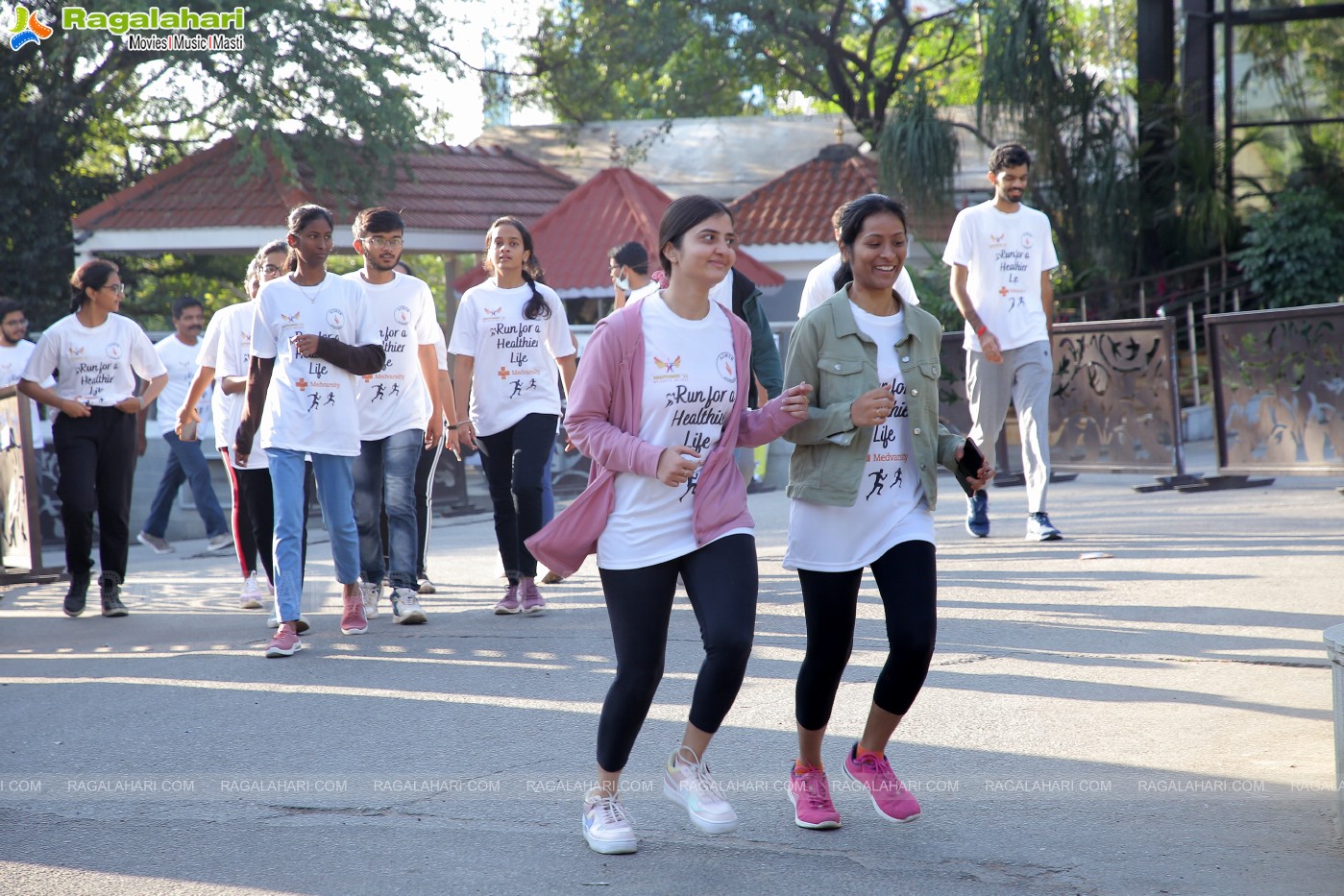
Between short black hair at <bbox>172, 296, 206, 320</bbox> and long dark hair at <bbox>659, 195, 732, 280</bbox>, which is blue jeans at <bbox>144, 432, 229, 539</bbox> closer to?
short black hair at <bbox>172, 296, 206, 320</bbox>

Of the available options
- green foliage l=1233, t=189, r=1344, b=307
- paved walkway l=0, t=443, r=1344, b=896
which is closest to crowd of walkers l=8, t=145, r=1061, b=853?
paved walkway l=0, t=443, r=1344, b=896

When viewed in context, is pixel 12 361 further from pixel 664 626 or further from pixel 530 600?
pixel 664 626

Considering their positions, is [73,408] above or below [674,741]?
above

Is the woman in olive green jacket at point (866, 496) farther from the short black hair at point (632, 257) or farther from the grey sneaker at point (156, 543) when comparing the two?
the grey sneaker at point (156, 543)

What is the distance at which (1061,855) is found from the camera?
3633 millimetres

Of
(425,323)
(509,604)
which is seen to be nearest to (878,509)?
(509,604)

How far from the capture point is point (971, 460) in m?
4.03

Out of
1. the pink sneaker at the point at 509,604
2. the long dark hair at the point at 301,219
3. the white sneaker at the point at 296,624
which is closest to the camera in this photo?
Answer: the long dark hair at the point at 301,219

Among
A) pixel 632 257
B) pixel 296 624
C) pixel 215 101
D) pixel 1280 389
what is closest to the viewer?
pixel 296 624

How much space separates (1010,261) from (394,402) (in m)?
3.64

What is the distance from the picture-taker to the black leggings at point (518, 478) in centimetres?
726

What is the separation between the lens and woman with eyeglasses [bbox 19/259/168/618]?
789 cm

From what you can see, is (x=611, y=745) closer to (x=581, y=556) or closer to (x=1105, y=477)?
(x=581, y=556)

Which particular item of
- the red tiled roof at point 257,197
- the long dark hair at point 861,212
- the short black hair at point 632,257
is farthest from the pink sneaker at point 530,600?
the red tiled roof at point 257,197
